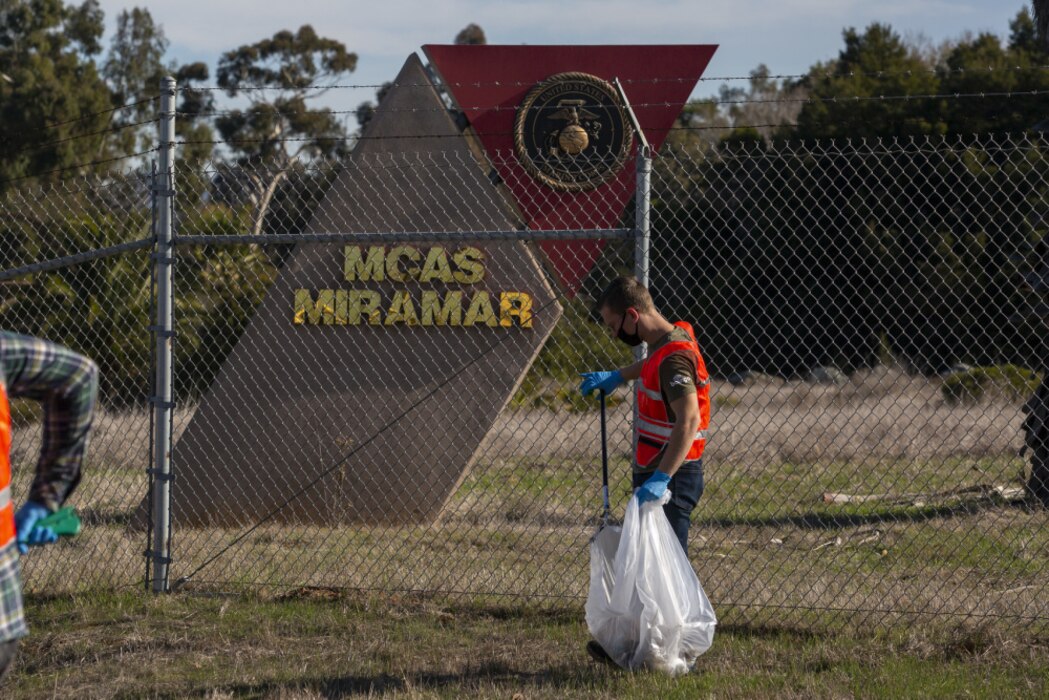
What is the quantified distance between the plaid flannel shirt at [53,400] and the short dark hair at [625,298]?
240cm

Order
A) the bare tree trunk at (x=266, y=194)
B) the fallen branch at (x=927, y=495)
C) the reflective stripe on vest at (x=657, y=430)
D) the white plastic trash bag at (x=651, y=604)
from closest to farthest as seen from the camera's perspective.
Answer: the white plastic trash bag at (x=651, y=604) → the reflective stripe on vest at (x=657, y=430) → the bare tree trunk at (x=266, y=194) → the fallen branch at (x=927, y=495)

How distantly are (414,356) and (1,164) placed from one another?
27.2 meters

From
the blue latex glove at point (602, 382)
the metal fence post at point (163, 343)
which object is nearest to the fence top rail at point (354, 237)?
the metal fence post at point (163, 343)

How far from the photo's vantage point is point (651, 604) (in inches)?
182

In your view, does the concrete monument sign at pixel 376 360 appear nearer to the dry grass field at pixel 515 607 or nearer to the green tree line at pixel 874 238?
the dry grass field at pixel 515 607

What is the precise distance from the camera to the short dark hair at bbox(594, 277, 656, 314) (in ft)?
15.8

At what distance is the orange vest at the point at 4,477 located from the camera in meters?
2.67

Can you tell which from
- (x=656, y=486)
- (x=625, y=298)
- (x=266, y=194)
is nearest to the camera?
(x=656, y=486)

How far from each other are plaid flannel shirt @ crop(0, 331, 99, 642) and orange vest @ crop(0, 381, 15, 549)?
1.3 inches

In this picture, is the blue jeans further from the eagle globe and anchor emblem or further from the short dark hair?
the eagle globe and anchor emblem

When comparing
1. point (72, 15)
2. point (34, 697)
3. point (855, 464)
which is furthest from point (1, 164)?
point (34, 697)

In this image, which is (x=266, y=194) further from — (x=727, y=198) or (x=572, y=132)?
(x=727, y=198)

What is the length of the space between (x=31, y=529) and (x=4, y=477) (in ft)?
0.67

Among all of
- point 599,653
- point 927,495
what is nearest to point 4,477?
point 599,653
